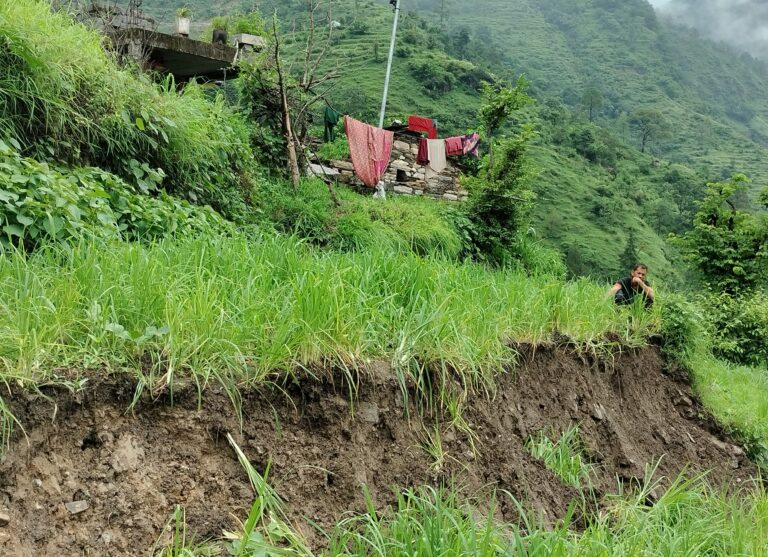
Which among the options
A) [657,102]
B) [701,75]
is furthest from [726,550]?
[701,75]

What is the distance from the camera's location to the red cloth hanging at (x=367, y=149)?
14.1 meters

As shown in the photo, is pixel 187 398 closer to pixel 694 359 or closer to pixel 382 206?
pixel 694 359

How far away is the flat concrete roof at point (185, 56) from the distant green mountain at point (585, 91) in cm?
167

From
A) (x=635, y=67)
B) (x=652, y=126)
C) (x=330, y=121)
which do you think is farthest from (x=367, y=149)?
(x=635, y=67)

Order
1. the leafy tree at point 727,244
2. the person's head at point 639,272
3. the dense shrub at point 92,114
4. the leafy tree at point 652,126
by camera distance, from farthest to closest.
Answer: the leafy tree at point 652,126
the leafy tree at point 727,244
the person's head at point 639,272
the dense shrub at point 92,114

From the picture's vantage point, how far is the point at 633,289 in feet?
20.6

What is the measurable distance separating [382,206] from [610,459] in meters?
8.69

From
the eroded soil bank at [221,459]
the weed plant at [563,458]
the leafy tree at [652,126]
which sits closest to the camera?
the eroded soil bank at [221,459]

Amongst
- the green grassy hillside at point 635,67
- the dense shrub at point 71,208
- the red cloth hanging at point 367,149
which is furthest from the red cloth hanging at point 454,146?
the green grassy hillside at point 635,67

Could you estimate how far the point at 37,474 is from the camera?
1884mm

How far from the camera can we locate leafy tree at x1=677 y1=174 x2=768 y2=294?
18.3 meters

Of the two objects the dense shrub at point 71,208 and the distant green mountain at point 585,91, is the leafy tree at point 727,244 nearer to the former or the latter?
the distant green mountain at point 585,91

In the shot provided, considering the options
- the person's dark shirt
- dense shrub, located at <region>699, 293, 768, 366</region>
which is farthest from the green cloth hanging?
the person's dark shirt

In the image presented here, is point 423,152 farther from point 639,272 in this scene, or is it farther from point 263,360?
point 263,360
